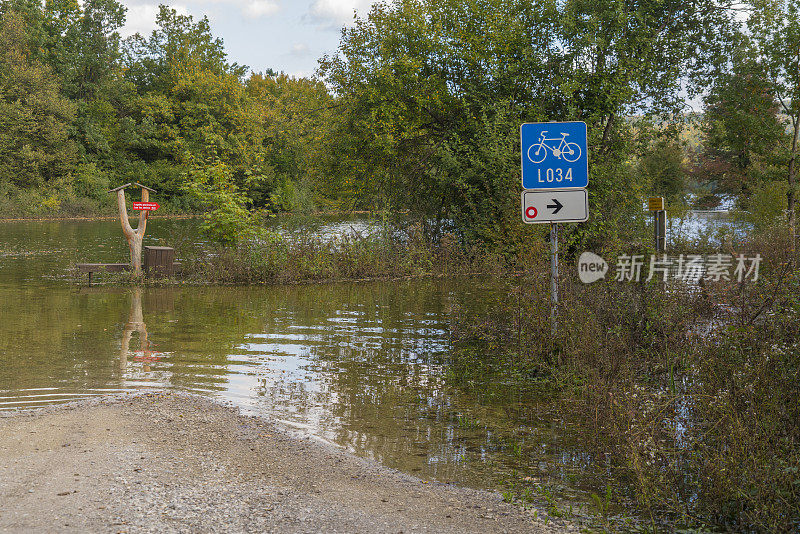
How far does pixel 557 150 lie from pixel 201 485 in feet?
20.4

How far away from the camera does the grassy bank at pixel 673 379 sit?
4.73 m

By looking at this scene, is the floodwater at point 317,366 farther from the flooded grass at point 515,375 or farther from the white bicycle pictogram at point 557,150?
the white bicycle pictogram at point 557,150

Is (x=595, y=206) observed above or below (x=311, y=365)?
above

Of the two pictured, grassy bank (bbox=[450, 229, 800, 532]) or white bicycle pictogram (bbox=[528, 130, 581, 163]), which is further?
white bicycle pictogram (bbox=[528, 130, 581, 163])

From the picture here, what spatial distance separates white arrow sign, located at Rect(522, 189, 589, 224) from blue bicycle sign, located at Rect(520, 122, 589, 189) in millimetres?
93

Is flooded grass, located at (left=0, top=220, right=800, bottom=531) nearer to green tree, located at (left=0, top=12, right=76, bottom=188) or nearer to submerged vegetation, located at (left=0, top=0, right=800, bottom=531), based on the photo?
submerged vegetation, located at (left=0, top=0, right=800, bottom=531)

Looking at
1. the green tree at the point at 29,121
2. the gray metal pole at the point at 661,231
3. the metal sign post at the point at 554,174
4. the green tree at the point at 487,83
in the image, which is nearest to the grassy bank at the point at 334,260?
the green tree at the point at 487,83

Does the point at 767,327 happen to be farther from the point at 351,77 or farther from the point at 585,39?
the point at 351,77

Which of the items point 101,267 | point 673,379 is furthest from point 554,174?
point 101,267

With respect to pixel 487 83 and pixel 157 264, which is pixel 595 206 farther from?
pixel 157 264

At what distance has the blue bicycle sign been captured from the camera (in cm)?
911

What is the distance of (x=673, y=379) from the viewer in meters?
8.30

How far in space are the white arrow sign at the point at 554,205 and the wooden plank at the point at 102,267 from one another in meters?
13.4

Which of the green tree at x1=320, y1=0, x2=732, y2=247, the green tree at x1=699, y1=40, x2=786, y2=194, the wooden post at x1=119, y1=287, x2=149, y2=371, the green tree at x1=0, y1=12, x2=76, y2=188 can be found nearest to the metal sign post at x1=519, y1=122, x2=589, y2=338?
the wooden post at x1=119, y1=287, x2=149, y2=371
